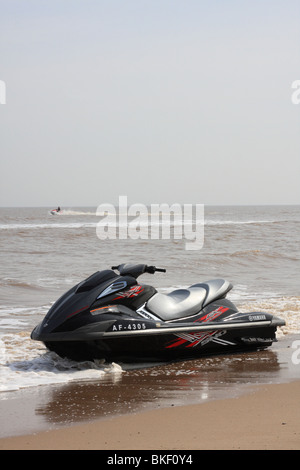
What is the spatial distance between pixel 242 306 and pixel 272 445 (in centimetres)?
526

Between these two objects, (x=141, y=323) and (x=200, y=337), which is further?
(x=200, y=337)

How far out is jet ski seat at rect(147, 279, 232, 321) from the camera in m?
5.33

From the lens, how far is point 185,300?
18.1 ft

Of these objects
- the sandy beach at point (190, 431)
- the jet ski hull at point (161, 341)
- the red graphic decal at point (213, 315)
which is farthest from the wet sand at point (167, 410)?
the red graphic decal at point (213, 315)

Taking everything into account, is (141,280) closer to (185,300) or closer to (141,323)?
(185,300)

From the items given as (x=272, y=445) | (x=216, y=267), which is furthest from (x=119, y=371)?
(x=216, y=267)

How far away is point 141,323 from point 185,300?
0.60m

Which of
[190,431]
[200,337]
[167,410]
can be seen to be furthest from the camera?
[200,337]

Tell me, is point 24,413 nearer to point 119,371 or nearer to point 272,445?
point 119,371

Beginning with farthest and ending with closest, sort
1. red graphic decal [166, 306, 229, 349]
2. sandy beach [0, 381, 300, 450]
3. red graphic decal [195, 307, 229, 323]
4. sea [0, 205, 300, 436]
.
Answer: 1. red graphic decal [195, 307, 229, 323]
2. red graphic decal [166, 306, 229, 349]
3. sea [0, 205, 300, 436]
4. sandy beach [0, 381, 300, 450]

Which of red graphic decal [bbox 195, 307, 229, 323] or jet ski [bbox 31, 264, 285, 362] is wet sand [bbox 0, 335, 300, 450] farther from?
red graphic decal [bbox 195, 307, 229, 323]

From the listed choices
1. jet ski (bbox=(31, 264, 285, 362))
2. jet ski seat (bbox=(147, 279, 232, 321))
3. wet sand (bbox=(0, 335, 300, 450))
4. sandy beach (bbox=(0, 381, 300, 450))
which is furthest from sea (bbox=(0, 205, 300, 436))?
jet ski seat (bbox=(147, 279, 232, 321))

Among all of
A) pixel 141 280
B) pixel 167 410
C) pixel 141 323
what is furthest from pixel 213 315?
pixel 141 280

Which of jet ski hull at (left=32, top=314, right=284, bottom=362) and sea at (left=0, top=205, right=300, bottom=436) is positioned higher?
jet ski hull at (left=32, top=314, right=284, bottom=362)
